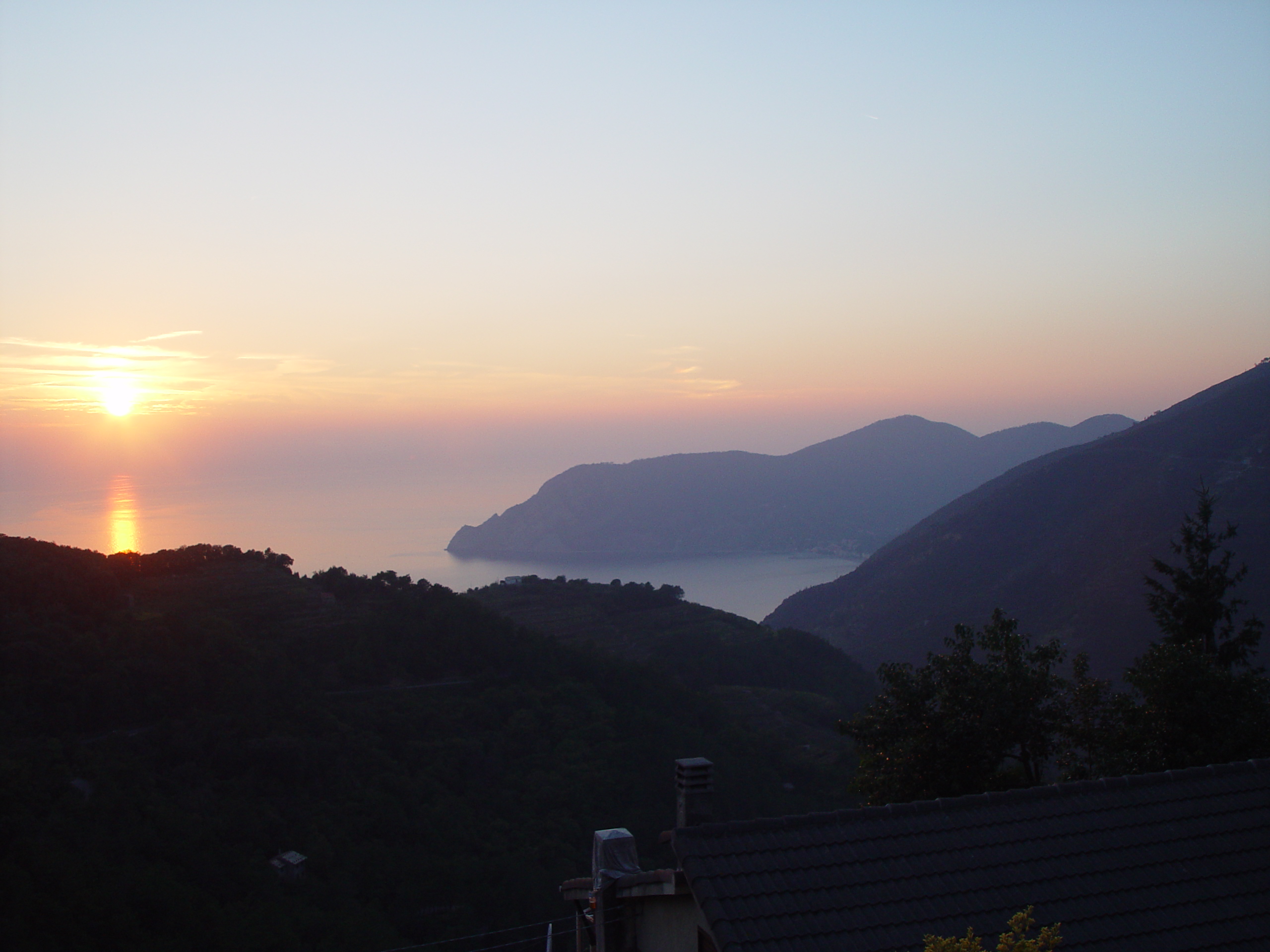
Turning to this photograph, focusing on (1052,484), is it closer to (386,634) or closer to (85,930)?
(386,634)

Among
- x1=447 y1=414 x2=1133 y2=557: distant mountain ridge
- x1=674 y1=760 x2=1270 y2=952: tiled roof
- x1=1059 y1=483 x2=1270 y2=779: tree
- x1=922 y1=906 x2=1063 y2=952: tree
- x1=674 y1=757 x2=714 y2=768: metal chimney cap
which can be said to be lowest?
x1=1059 y1=483 x2=1270 y2=779: tree

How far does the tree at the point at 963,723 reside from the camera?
912 cm

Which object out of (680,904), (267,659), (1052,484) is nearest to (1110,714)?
(680,904)

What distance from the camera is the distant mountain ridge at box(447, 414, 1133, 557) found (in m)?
103

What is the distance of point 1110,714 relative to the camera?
31.4 ft

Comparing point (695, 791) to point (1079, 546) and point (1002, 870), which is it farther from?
point (1079, 546)

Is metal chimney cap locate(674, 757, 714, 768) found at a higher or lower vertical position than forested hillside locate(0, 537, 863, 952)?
higher

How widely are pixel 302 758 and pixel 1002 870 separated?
603 inches

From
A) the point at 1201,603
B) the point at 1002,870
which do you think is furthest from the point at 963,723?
the point at 1201,603

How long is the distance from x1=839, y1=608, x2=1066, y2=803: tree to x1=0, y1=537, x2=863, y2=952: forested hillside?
7.99 m

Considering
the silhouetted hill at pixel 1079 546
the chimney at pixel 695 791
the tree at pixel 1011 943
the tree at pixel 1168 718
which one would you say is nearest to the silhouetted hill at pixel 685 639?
the silhouetted hill at pixel 1079 546

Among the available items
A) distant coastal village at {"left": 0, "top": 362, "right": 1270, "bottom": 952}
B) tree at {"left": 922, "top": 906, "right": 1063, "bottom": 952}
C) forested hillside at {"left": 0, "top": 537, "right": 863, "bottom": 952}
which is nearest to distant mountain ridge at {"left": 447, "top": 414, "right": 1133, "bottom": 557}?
distant coastal village at {"left": 0, "top": 362, "right": 1270, "bottom": 952}

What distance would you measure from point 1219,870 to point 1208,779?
807mm

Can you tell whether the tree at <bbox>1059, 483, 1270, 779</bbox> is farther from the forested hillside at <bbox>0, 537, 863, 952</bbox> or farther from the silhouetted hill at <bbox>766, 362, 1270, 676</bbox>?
the silhouetted hill at <bbox>766, 362, 1270, 676</bbox>
